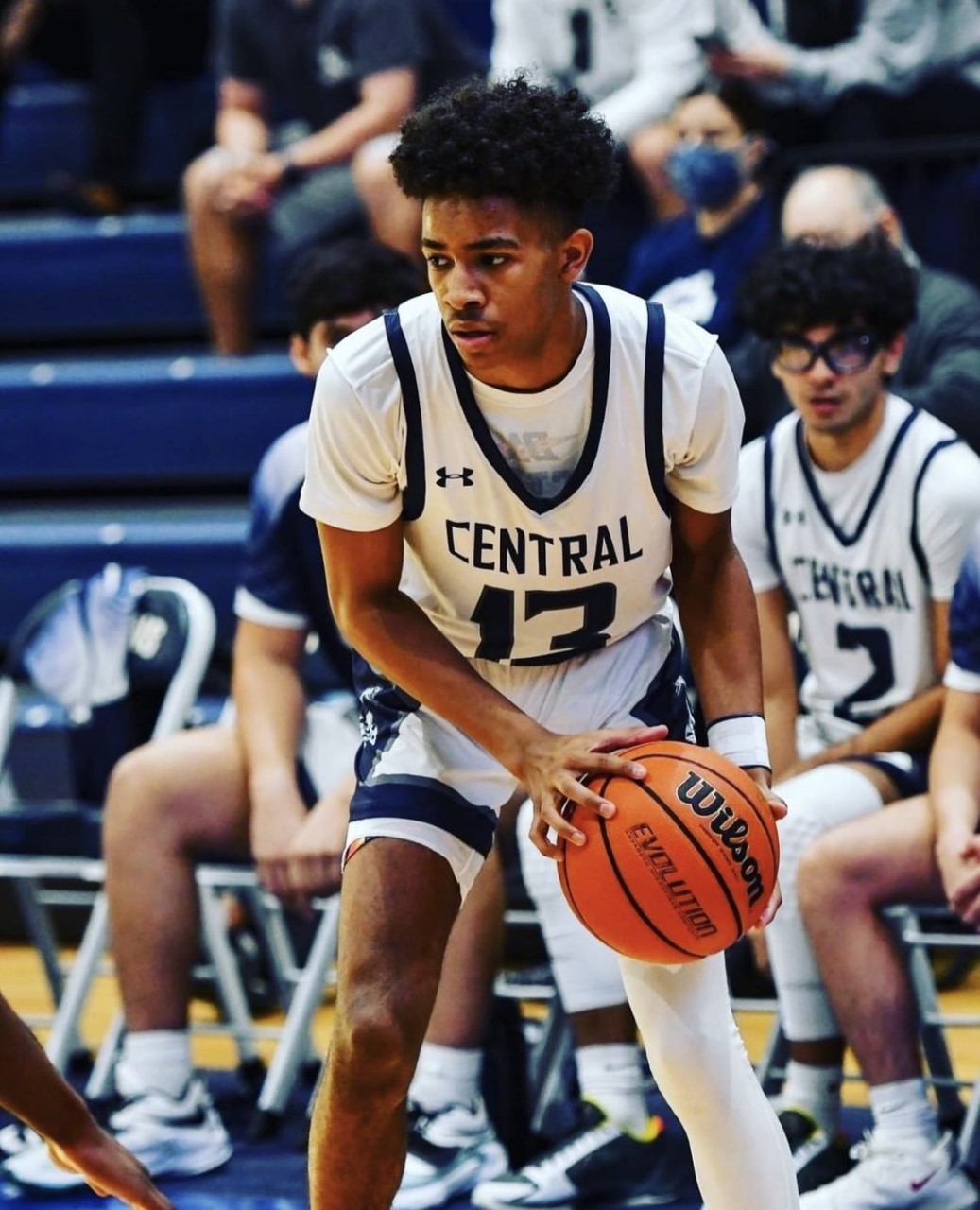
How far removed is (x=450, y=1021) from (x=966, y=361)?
1739 millimetres

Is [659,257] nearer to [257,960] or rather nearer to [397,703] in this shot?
[257,960]

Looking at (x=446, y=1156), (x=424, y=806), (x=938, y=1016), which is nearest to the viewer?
(x=424, y=806)

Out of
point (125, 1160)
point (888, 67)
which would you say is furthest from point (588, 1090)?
point (888, 67)

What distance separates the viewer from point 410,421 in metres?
2.77

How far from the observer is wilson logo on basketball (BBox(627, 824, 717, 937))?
2660 millimetres

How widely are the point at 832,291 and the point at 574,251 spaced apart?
50.0 inches

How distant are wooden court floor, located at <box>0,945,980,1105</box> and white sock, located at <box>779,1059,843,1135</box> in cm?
59

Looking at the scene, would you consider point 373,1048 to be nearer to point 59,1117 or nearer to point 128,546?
point 59,1117

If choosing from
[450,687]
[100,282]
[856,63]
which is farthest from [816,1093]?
[100,282]

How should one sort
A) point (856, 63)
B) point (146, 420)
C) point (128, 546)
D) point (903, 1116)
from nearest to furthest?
point (903, 1116)
point (856, 63)
point (128, 546)
point (146, 420)

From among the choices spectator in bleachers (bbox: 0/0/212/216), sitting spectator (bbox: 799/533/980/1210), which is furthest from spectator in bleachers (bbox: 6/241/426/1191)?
spectator in bleachers (bbox: 0/0/212/216)

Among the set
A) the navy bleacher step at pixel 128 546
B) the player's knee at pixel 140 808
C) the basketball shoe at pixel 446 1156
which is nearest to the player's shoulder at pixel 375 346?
the player's knee at pixel 140 808

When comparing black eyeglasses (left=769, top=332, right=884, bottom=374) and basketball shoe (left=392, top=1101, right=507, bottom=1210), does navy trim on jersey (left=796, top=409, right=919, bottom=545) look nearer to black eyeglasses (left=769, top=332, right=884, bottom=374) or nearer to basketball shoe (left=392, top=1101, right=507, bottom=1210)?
black eyeglasses (left=769, top=332, right=884, bottom=374)

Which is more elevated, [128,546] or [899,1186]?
[128,546]
